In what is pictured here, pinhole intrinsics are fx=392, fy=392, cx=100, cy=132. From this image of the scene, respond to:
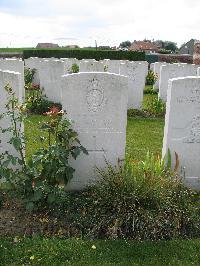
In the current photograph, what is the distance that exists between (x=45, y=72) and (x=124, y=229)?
803cm

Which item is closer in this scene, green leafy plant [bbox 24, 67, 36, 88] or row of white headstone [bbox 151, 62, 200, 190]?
row of white headstone [bbox 151, 62, 200, 190]

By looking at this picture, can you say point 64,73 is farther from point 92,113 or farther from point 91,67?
point 92,113

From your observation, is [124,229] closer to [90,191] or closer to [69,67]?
[90,191]

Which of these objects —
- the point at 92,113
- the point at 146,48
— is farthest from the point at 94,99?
the point at 146,48

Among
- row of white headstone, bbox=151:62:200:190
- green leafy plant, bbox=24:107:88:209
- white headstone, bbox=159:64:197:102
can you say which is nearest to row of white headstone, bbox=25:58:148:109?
white headstone, bbox=159:64:197:102

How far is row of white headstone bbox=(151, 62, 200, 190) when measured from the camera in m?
5.66

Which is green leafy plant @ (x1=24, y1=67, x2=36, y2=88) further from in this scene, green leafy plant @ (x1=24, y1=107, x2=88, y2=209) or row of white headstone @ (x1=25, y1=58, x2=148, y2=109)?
green leafy plant @ (x1=24, y1=107, x2=88, y2=209)

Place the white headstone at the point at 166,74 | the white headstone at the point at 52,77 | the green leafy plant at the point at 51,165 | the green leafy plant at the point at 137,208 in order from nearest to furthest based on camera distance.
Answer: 1. the green leafy plant at the point at 137,208
2. the green leafy plant at the point at 51,165
3. the white headstone at the point at 52,77
4. the white headstone at the point at 166,74

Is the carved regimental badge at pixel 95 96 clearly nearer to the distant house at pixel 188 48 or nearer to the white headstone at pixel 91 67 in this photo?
the white headstone at pixel 91 67

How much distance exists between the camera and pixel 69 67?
51.7 feet

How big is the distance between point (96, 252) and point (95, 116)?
6.77ft

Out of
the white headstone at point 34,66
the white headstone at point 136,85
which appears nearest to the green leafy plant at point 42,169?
the white headstone at point 136,85

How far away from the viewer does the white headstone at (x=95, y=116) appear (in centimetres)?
551

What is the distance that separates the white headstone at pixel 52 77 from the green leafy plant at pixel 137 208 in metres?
7.02
